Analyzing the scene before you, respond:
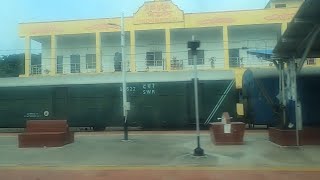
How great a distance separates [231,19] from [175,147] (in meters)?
23.1

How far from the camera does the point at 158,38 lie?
4138 centimetres

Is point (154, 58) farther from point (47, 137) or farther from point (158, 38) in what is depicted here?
point (47, 137)

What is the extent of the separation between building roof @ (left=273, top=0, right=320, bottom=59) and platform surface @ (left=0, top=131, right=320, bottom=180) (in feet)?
10.7

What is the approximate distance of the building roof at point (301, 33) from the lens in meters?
14.0

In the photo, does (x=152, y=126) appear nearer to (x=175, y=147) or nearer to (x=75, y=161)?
(x=175, y=147)

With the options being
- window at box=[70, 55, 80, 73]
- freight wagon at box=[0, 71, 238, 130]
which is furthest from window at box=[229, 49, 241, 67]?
window at box=[70, 55, 80, 73]

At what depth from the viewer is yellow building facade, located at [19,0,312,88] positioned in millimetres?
38000

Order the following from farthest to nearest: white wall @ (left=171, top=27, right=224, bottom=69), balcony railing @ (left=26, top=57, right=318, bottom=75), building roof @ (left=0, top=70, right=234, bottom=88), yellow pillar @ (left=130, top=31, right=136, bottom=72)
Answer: white wall @ (left=171, top=27, right=224, bottom=69), yellow pillar @ (left=130, top=31, right=136, bottom=72), balcony railing @ (left=26, top=57, right=318, bottom=75), building roof @ (left=0, top=70, right=234, bottom=88)

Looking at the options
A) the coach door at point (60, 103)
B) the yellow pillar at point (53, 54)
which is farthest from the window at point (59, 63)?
the coach door at point (60, 103)

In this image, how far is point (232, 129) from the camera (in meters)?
16.9

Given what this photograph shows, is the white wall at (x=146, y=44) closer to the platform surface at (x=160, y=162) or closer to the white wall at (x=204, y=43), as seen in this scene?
the white wall at (x=204, y=43)

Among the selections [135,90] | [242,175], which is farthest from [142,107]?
[242,175]

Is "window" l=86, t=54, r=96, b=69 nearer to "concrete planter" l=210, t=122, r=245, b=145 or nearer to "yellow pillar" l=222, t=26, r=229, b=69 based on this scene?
"yellow pillar" l=222, t=26, r=229, b=69

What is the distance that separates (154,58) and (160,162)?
28297 mm
